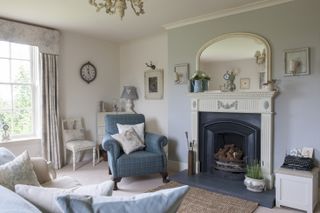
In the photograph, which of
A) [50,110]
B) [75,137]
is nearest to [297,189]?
[75,137]

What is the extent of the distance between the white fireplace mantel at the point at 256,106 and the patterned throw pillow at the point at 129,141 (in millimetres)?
1122

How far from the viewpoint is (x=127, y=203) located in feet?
3.01

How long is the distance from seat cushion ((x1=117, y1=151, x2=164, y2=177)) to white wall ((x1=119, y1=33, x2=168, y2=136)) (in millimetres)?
1190

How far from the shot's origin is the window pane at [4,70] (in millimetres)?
3961

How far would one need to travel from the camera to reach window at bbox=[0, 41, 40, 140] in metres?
4.00

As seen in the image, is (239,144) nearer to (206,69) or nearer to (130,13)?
(206,69)

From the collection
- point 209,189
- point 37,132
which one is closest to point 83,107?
point 37,132

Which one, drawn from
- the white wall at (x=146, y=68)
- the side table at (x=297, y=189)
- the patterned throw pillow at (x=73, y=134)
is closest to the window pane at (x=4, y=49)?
the patterned throw pillow at (x=73, y=134)

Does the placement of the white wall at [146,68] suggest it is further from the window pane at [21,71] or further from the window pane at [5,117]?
the window pane at [5,117]

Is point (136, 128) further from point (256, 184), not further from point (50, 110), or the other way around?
point (256, 184)

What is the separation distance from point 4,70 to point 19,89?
1.20 feet

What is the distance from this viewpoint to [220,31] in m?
3.68

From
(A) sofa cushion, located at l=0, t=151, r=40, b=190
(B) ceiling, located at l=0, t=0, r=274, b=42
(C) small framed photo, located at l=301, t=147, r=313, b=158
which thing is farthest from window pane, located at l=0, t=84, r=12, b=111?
(C) small framed photo, located at l=301, t=147, r=313, b=158

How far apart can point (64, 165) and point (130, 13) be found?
9.47 feet
